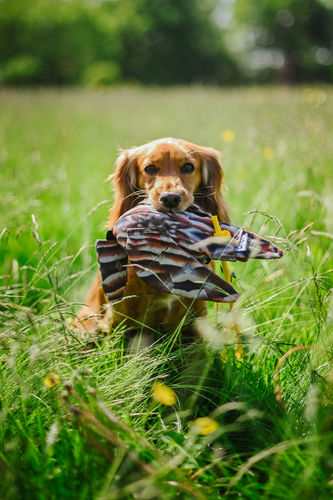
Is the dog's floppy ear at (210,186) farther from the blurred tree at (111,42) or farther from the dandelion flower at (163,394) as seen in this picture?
the blurred tree at (111,42)

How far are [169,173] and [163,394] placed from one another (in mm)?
1013

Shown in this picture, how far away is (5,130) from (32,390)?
5.11m

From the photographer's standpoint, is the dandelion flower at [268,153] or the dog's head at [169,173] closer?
the dog's head at [169,173]

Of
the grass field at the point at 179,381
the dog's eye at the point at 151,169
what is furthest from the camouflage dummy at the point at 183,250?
the dog's eye at the point at 151,169

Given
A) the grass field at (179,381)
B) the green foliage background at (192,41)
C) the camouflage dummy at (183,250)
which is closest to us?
the grass field at (179,381)

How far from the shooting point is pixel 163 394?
1366mm

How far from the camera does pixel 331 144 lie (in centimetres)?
323

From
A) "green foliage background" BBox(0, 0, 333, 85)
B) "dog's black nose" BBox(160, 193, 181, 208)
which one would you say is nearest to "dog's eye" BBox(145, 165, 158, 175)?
"dog's black nose" BBox(160, 193, 181, 208)

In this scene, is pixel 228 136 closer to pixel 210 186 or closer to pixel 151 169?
pixel 210 186

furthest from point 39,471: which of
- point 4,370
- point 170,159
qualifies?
point 170,159

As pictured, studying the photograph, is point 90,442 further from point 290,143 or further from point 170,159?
point 290,143

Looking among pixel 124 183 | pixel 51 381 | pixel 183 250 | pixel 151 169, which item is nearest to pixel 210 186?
pixel 151 169

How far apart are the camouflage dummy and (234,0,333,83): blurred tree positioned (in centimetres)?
2903

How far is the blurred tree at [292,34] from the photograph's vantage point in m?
27.9
